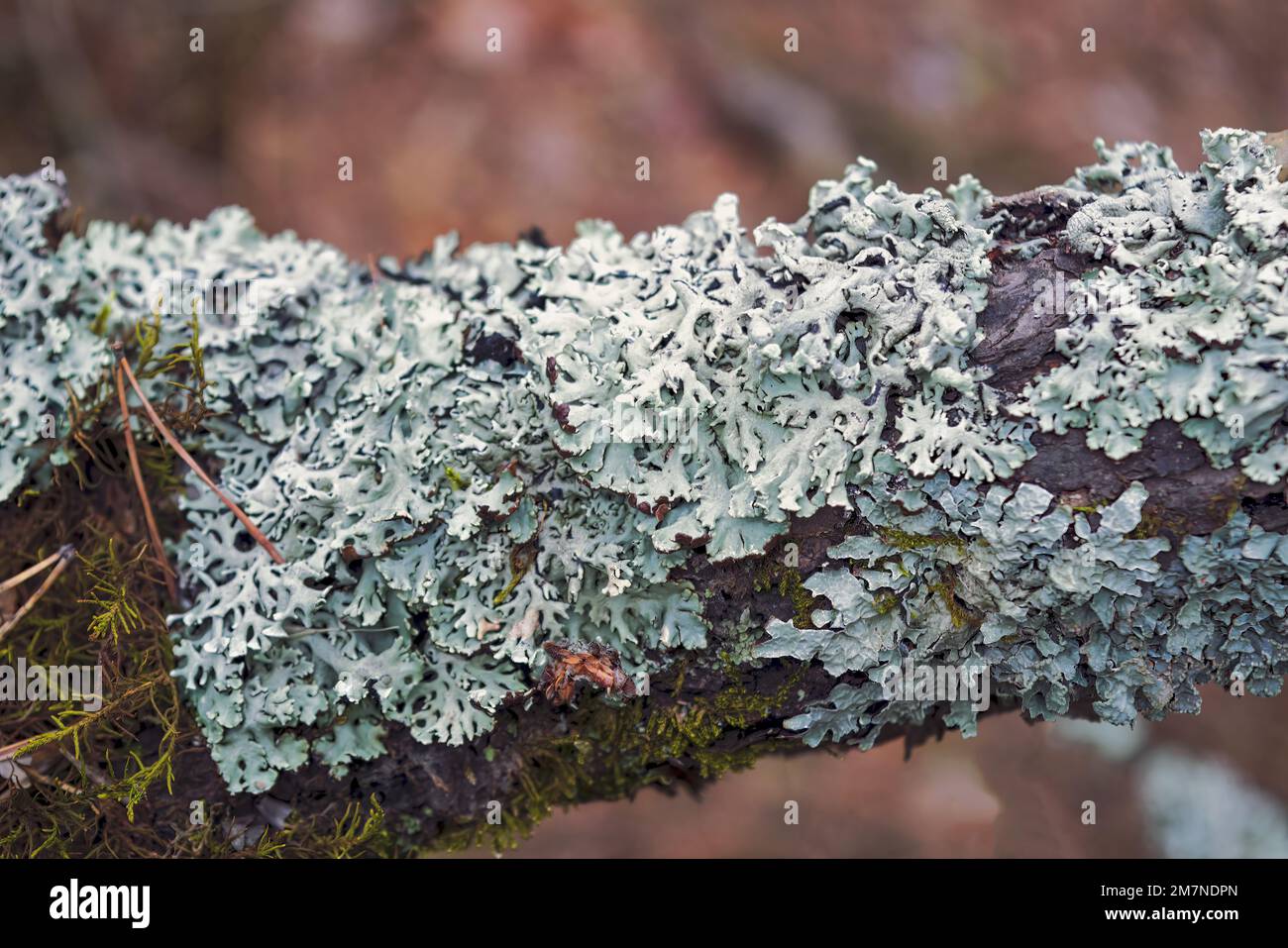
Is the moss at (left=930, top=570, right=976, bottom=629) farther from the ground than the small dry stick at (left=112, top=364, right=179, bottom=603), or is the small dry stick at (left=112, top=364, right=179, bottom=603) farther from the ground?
the small dry stick at (left=112, top=364, right=179, bottom=603)

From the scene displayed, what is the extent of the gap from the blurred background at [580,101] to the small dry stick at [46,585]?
2.36 m

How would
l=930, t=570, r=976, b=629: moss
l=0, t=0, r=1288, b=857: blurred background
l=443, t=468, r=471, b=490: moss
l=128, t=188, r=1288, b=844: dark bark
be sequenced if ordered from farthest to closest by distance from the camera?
1. l=0, t=0, r=1288, b=857: blurred background
2. l=443, t=468, r=471, b=490: moss
3. l=930, t=570, r=976, b=629: moss
4. l=128, t=188, r=1288, b=844: dark bark

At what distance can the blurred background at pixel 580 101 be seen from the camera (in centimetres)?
379

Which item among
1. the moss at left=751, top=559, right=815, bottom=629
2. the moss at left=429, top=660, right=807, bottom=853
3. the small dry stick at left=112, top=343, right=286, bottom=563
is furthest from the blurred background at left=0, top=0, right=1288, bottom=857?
the moss at left=751, top=559, right=815, bottom=629

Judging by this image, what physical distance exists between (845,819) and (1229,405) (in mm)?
2599

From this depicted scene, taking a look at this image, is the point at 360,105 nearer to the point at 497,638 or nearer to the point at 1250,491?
the point at 497,638

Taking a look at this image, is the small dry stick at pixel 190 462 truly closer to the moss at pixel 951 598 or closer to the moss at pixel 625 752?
the moss at pixel 625 752

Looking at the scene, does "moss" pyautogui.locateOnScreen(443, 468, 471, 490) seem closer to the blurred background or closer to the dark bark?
the dark bark

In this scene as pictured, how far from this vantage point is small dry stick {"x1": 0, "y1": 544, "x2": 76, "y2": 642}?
159 cm

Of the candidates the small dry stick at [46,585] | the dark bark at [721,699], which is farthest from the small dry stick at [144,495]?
the dark bark at [721,699]

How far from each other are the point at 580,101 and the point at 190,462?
277 centimetres

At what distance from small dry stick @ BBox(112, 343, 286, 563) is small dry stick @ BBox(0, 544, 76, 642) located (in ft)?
0.78

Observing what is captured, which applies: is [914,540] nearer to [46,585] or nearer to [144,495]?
[144,495]

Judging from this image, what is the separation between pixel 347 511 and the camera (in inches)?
61.1
